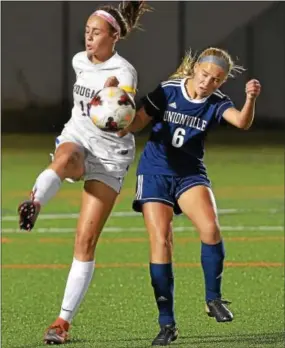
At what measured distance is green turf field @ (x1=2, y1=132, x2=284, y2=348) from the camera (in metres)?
8.36

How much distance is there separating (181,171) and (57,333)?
130cm

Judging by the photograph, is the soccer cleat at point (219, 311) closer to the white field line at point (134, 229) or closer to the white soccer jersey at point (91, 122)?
the white soccer jersey at point (91, 122)

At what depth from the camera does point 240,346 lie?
7.71m

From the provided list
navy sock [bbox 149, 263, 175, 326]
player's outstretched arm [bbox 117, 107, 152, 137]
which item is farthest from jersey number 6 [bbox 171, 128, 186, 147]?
navy sock [bbox 149, 263, 175, 326]

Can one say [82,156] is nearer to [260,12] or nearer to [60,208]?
[60,208]

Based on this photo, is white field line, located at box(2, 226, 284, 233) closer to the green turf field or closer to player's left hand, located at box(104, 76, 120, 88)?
the green turf field

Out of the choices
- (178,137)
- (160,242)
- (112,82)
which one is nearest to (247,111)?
(178,137)

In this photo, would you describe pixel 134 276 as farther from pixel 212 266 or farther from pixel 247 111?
pixel 247 111

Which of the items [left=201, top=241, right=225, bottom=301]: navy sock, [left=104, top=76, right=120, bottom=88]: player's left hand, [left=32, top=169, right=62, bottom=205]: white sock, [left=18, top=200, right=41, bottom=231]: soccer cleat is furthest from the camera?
[left=201, top=241, right=225, bottom=301]: navy sock

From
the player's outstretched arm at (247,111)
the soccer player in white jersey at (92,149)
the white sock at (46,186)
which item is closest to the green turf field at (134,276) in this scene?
the soccer player in white jersey at (92,149)

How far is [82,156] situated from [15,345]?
1282mm

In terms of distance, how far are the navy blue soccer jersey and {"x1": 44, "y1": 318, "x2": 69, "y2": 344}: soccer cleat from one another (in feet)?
3.69

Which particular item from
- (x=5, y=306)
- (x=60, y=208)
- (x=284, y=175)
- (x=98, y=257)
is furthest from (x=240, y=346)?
(x=284, y=175)

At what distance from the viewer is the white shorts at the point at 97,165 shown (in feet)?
26.2
